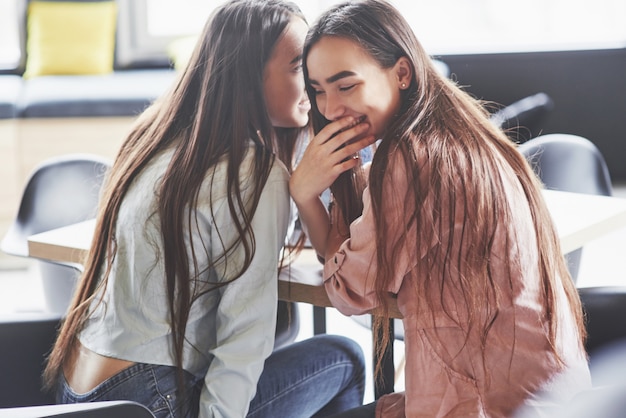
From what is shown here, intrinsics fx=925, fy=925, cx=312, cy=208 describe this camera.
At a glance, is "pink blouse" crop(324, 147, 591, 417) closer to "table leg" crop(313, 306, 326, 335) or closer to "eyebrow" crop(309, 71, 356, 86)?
"eyebrow" crop(309, 71, 356, 86)

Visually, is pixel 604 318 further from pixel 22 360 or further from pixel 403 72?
pixel 22 360

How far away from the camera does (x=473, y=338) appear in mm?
1496

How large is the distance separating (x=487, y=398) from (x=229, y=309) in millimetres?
457

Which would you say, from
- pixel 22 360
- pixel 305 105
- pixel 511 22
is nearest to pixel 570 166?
pixel 305 105

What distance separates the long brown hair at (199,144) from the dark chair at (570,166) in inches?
50.8

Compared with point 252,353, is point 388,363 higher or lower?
lower

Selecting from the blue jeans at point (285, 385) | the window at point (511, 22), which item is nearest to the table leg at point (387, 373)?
the blue jeans at point (285, 385)

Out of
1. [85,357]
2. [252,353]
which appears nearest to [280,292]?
[252,353]

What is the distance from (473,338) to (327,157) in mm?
432

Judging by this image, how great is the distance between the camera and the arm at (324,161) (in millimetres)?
1672

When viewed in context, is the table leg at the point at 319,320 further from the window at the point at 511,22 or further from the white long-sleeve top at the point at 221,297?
the window at the point at 511,22

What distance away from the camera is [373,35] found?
1592 millimetres

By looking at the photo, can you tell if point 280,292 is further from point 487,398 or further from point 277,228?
point 487,398

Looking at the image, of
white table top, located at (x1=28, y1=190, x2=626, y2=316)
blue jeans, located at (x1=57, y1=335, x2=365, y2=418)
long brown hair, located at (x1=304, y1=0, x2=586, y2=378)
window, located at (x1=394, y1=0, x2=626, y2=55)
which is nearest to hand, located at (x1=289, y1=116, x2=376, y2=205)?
long brown hair, located at (x1=304, y1=0, x2=586, y2=378)
